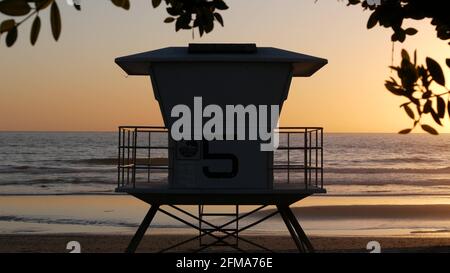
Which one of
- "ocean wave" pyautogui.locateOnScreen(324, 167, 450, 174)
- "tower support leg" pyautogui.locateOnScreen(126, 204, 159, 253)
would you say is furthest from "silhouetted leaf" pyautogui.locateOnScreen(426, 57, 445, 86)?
"ocean wave" pyautogui.locateOnScreen(324, 167, 450, 174)

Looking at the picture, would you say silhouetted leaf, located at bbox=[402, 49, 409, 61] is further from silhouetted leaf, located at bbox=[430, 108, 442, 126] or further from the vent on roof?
the vent on roof

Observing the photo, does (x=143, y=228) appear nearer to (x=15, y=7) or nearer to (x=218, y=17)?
(x=218, y=17)

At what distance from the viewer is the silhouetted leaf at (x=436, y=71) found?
9.16ft

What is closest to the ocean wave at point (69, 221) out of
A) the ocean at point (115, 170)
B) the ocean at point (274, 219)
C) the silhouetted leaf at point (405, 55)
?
the ocean at point (274, 219)

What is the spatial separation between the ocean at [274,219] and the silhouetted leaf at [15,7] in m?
27.2

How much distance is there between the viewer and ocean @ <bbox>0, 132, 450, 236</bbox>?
31484 mm

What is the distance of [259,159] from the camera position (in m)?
13.7

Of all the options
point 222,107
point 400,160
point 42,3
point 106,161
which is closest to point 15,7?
point 42,3

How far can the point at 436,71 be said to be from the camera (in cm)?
282

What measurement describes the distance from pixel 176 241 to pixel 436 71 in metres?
24.9

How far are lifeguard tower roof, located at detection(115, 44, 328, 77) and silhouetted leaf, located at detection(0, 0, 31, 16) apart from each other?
11.0 meters

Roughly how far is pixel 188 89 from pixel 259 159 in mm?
1674
